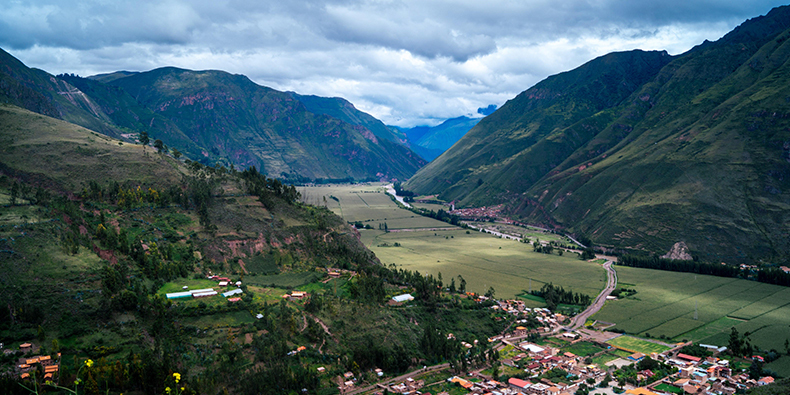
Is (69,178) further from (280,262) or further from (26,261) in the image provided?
(280,262)

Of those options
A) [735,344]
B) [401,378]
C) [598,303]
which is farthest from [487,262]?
[401,378]

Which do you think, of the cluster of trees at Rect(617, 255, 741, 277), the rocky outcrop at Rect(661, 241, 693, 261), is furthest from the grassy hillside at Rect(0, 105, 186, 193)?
the rocky outcrop at Rect(661, 241, 693, 261)

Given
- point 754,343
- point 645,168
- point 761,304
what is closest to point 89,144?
point 754,343

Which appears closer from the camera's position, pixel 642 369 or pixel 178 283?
pixel 642 369

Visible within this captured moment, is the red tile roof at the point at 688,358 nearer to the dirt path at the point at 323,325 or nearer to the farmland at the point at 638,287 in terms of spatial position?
the farmland at the point at 638,287

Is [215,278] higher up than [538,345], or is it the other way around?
[215,278]

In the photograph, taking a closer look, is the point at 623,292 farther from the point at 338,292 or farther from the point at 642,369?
the point at 338,292

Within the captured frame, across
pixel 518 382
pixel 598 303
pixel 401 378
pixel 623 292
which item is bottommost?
pixel 401 378

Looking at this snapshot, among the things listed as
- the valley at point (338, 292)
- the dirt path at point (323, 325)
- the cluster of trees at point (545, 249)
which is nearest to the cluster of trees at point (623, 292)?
the valley at point (338, 292)
